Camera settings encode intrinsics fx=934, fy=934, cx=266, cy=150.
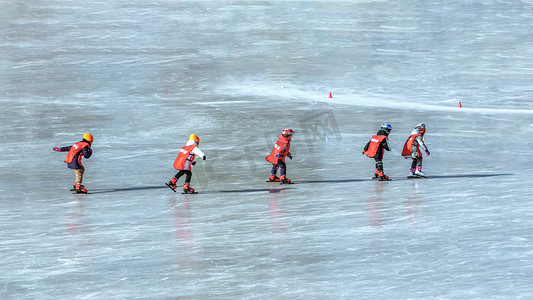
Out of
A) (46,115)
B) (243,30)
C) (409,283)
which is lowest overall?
(409,283)

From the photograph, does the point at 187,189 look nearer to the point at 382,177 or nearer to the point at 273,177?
the point at 273,177

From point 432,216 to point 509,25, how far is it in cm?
2977

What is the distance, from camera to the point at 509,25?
43.2 meters

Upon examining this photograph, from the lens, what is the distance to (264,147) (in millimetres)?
24438

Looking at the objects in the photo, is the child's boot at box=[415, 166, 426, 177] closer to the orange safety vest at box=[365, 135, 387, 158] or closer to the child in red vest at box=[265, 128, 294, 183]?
the orange safety vest at box=[365, 135, 387, 158]

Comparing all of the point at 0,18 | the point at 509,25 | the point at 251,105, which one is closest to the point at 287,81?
the point at 251,105

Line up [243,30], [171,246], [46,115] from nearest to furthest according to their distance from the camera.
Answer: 1. [171,246]
2. [46,115]
3. [243,30]

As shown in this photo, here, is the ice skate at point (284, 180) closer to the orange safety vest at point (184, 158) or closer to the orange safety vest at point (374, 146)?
the orange safety vest at point (374, 146)

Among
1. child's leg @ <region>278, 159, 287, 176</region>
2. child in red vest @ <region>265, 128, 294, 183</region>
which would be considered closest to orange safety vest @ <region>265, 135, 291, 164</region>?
child in red vest @ <region>265, 128, 294, 183</region>

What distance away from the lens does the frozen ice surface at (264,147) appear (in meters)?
11.9

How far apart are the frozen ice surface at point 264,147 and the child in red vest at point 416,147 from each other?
1.40 ft

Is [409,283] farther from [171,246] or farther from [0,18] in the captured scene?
[0,18]

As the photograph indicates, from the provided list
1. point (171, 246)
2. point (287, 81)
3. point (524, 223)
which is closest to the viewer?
point (171, 246)

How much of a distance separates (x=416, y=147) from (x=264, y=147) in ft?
17.8
